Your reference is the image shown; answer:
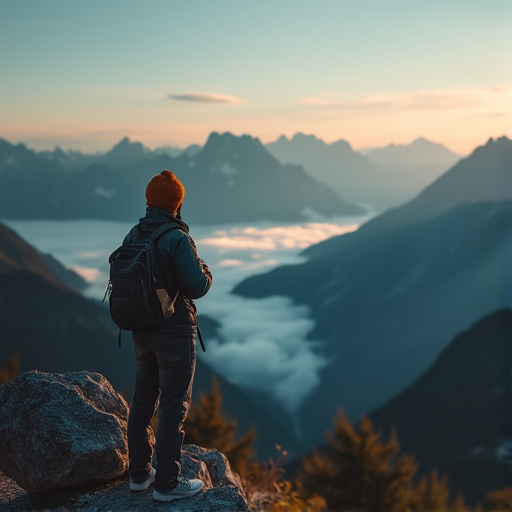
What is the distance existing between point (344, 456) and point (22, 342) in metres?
117

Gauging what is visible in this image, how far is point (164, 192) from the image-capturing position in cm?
568

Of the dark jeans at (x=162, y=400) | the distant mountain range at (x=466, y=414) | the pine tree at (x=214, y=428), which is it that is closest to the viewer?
the dark jeans at (x=162, y=400)

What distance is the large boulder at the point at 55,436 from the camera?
6312 mm

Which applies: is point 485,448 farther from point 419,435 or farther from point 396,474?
point 396,474

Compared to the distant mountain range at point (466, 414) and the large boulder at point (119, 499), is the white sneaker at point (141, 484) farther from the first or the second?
the distant mountain range at point (466, 414)

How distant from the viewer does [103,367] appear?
141 meters

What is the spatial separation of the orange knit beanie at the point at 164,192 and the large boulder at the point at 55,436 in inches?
108

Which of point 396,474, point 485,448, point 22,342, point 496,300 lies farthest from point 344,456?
point 496,300

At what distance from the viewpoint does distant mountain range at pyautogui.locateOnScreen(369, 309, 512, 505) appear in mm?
81875

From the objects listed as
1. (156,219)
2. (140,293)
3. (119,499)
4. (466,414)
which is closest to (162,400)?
(140,293)

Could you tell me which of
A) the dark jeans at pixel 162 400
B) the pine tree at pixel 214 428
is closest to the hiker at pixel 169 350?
the dark jeans at pixel 162 400

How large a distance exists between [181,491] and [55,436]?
157 cm

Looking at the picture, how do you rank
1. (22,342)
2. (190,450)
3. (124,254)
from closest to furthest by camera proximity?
(124,254)
(190,450)
(22,342)

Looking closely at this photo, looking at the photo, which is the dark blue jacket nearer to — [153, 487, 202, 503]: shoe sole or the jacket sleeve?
the jacket sleeve
